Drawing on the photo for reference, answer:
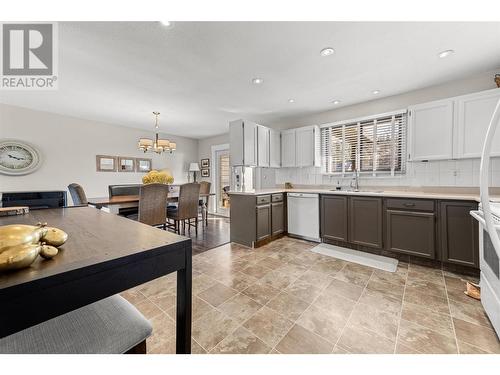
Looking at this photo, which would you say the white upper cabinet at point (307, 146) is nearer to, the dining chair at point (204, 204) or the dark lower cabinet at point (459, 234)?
the dark lower cabinet at point (459, 234)

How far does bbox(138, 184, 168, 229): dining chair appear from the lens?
2875 mm

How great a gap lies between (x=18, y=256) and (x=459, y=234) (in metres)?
3.30

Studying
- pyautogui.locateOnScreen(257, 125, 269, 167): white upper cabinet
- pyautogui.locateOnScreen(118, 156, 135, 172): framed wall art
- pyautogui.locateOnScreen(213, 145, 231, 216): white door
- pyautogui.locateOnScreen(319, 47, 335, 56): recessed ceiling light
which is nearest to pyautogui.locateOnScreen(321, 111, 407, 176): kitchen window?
pyautogui.locateOnScreen(257, 125, 269, 167): white upper cabinet

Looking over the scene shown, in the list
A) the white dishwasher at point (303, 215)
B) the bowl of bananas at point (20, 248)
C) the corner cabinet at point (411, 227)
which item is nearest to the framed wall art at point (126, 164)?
the white dishwasher at point (303, 215)

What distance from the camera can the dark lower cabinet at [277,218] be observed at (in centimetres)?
338

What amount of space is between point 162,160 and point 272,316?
5216 millimetres

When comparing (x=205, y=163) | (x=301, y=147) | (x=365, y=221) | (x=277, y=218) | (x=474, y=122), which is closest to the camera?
(x=474, y=122)

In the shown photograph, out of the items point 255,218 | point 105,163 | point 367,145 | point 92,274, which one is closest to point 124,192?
point 105,163

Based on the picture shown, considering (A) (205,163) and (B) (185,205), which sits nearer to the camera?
(B) (185,205)

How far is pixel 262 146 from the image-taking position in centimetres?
376

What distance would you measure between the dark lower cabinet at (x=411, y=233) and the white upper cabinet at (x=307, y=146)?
1.51 meters

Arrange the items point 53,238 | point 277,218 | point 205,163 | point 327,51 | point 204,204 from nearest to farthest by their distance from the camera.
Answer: point 53,238 < point 327,51 < point 277,218 < point 204,204 < point 205,163

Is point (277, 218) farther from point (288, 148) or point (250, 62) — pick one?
point (250, 62)
